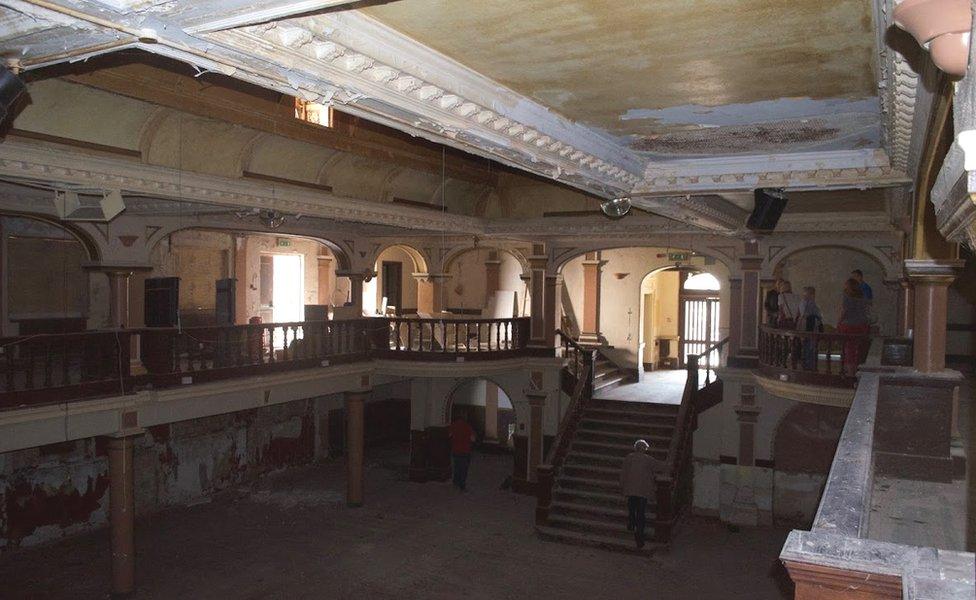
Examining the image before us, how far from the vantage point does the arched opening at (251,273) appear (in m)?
16.6

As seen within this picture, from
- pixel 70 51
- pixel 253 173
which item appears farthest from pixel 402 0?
pixel 253 173

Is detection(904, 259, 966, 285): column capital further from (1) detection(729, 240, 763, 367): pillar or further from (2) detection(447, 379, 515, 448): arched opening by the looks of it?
(2) detection(447, 379, 515, 448): arched opening

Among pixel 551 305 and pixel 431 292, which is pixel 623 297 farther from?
pixel 431 292

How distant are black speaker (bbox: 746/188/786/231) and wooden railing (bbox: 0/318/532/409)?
828cm

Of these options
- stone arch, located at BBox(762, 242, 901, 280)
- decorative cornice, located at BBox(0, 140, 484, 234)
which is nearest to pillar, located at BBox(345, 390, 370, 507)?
decorative cornice, located at BBox(0, 140, 484, 234)

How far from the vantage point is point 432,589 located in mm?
11320

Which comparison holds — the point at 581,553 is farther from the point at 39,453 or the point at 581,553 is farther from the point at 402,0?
the point at 402,0

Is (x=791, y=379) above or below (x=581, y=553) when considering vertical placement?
above

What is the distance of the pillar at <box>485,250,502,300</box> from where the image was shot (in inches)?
838

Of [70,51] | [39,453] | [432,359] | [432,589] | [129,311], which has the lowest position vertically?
[432,589]

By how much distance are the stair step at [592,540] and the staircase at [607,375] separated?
442 cm

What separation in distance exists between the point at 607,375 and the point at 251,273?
9264mm

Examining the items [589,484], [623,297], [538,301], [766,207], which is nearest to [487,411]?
[623,297]

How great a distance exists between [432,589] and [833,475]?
28.3 ft
